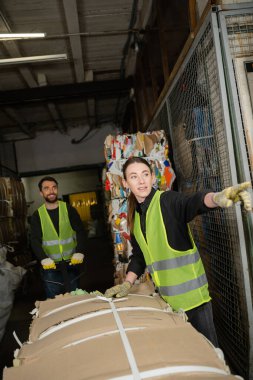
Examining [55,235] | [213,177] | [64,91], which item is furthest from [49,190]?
[64,91]

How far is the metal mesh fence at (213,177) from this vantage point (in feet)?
8.25

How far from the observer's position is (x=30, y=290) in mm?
6879

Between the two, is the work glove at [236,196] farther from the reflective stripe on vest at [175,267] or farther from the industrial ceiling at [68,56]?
the industrial ceiling at [68,56]

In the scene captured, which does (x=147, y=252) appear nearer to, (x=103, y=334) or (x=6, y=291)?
(x=103, y=334)

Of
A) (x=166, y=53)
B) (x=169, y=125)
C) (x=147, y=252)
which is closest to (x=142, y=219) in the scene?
(x=147, y=252)

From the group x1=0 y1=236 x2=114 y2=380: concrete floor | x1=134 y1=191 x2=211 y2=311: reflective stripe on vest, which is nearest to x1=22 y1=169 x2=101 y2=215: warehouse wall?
x1=0 y1=236 x2=114 y2=380: concrete floor

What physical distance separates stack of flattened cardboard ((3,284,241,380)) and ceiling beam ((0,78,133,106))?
22.3 ft

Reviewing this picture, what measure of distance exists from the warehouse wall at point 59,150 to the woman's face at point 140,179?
9.67 meters

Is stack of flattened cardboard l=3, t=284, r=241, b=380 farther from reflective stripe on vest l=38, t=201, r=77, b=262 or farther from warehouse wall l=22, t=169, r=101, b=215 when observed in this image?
warehouse wall l=22, t=169, r=101, b=215

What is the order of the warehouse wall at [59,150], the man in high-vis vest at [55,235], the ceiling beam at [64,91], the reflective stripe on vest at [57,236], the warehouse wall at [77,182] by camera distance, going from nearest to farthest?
the man in high-vis vest at [55,235] → the reflective stripe on vest at [57,236] → the ceiling beam at [64,91] → the warehouse wall at [59,150] → the warehouse wall at [77,182]

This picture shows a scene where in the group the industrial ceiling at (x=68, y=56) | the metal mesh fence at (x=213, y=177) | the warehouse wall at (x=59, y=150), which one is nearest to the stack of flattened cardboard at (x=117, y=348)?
the metal mesh fence at (x=213, y=177)

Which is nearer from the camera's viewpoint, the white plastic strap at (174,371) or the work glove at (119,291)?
the white plastic strap at (174,371)

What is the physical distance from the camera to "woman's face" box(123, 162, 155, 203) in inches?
78.8

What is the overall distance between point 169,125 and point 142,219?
241 centimetres
